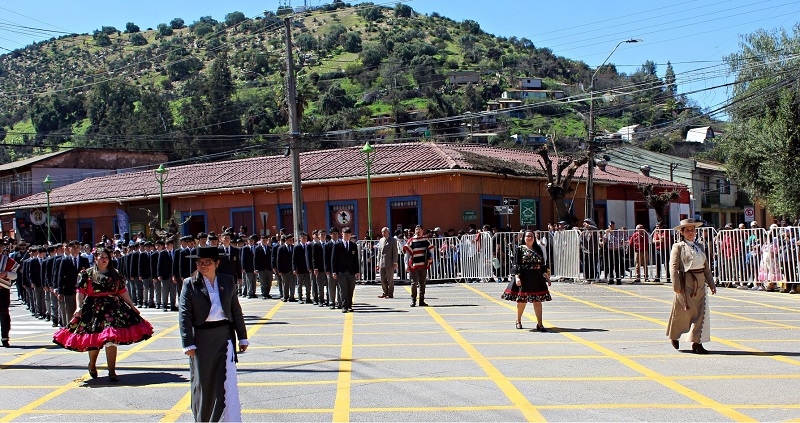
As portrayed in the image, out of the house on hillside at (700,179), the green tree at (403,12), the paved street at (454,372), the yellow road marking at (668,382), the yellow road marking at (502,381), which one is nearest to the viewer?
the yellow road marking at (668,382)

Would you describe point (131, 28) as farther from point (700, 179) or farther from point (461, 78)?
point (700, 179)

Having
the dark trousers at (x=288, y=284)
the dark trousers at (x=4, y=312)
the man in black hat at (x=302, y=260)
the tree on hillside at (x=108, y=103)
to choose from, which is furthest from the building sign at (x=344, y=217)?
the tree on hillside at (x=108, y=103)

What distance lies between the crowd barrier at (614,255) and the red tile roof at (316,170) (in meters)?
5.80

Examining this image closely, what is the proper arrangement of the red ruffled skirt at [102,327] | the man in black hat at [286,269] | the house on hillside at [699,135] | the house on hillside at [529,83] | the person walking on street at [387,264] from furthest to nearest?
the house on hillside at [529,83] < the house on hillside at [699,135] < the man in black hat at [286,269] < the person walking on street at [387,264] < the red ruffled skirt at [102,327]

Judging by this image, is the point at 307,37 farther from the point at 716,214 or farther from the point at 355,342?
the point at 355,342

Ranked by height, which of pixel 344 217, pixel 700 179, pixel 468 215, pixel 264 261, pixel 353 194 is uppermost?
pixel 700 179

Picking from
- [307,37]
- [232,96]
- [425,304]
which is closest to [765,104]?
[425,304]

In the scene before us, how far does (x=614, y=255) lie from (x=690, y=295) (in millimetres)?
13631

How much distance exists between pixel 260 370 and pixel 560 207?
24707mm

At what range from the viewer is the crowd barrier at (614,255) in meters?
22.2

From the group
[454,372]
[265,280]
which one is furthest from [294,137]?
[454,372]

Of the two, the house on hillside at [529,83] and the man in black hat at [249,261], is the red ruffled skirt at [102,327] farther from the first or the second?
the house on hillside at [529,83]

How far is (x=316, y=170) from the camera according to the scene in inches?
1516

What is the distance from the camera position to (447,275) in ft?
92.3
